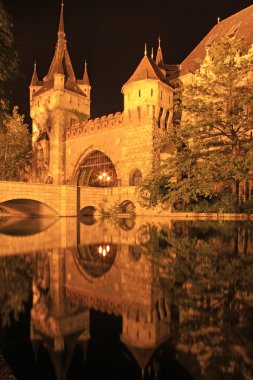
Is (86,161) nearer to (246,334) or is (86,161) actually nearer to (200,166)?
(200,166)

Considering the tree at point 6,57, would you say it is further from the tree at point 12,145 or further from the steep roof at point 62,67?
the steep roof at point 62,67

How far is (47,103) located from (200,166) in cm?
2665

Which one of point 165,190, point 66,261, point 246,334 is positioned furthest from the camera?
point 165,190

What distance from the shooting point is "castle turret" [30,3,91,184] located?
3441 cm

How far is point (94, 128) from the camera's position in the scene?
31.4 meters

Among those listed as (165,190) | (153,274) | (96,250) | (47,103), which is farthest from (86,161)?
(153,274)

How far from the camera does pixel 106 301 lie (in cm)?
257

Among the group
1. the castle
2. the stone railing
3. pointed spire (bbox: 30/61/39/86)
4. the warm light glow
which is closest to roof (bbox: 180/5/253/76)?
the castle

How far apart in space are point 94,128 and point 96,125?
0.41 m

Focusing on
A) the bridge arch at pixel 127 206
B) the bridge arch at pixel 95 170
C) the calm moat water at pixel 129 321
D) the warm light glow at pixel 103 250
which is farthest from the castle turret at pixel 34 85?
the calm moat water at pixel 129 321

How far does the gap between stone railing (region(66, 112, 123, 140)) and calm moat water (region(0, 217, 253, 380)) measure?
85.3 feet

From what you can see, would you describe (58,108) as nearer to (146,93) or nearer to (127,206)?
(146,93)

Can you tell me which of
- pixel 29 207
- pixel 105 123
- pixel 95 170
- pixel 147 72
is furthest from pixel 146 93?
pixel 29 207

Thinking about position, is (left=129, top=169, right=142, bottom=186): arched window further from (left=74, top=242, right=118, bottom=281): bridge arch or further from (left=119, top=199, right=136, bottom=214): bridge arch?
A: (left=74, top=242, right=118, bottom=281): bridge arch
